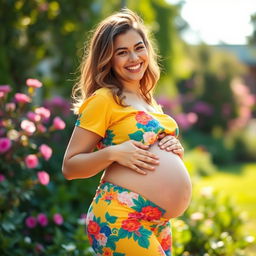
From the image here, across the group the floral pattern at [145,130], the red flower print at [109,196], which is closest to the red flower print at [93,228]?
the red flower print at [109,196]

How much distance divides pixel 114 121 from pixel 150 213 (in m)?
0.48

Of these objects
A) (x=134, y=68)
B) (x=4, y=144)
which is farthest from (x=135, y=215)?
(x=4, y=144)

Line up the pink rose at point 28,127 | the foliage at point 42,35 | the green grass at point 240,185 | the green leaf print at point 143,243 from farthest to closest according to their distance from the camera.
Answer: the green grass at point 240,185 < the foliage at point 42,35 < the pink rose at point 28,127 < the green leaf print at point 143,243

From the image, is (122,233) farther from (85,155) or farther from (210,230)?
(210,230)

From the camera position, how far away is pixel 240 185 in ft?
33.6

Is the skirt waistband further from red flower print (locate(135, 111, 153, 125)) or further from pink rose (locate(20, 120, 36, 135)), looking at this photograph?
pink rose (locate(20, 120, 36, 135))

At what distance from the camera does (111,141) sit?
9.22 ft

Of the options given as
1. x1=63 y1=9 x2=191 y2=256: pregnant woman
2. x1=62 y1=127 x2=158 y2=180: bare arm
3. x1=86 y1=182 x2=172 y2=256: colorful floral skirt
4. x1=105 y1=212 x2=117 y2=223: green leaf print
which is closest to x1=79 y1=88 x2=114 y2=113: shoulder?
x1=63 y1=9 x2=191 y2=256: pregnant woman

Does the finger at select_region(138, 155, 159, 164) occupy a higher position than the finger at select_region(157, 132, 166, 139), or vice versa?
the finger at select_region(157, 132, 166, 139)

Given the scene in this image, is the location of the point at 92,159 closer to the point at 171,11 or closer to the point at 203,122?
the point at 171,11

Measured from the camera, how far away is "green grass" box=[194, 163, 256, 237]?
7640 mm

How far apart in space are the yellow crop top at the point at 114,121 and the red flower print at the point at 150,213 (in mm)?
318

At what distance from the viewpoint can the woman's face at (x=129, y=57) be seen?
283 centimetres

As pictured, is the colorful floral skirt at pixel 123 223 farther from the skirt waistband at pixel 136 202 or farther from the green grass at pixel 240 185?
the green grass at pixel 240 185
